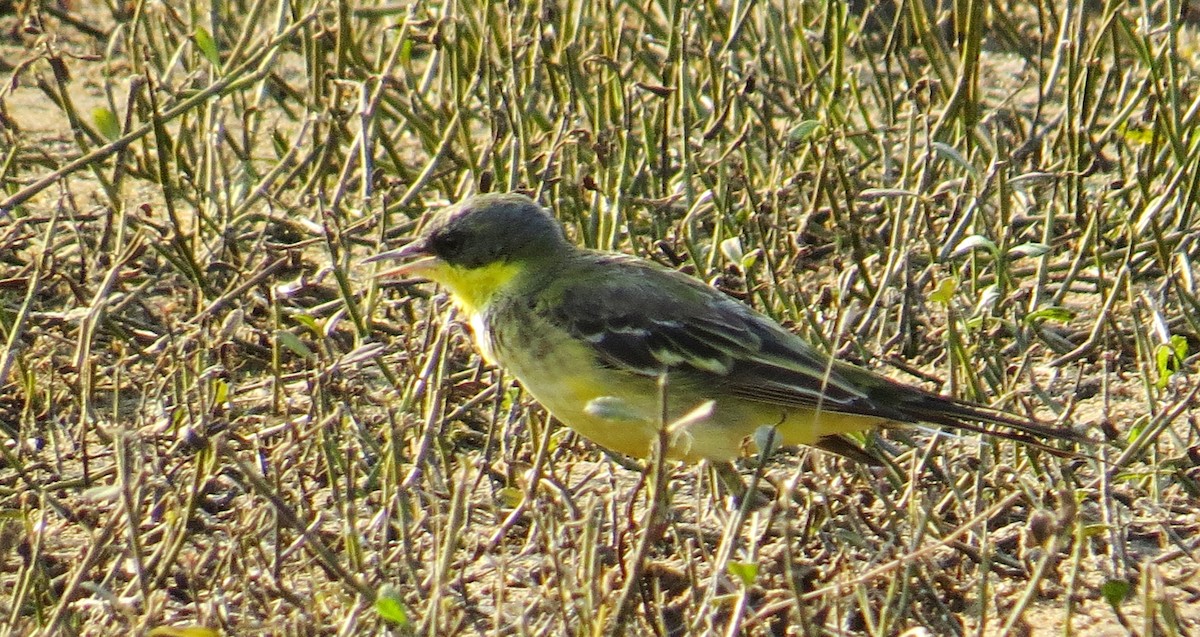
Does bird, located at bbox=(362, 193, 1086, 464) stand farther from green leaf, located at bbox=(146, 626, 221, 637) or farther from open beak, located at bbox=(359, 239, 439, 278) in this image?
green leaf, located at bbox=(146, 626, 221, 637)

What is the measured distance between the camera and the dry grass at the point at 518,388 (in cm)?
439

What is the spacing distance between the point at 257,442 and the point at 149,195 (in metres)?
3.16

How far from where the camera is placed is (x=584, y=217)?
6504 mm

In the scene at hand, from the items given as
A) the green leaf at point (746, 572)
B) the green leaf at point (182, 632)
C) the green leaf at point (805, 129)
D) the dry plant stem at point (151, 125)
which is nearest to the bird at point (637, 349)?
the green leaf at point (805, 129)

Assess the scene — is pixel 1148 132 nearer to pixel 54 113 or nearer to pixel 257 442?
pixel 257 442

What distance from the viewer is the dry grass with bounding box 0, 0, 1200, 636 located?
4.39 metres

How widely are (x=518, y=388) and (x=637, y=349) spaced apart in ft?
1.48

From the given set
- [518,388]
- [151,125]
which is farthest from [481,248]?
[151,125]

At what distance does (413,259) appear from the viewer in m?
5.69

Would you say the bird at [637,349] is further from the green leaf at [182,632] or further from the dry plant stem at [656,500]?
the green leaf at [182,632]

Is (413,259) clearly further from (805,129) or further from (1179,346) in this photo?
(1179,346)

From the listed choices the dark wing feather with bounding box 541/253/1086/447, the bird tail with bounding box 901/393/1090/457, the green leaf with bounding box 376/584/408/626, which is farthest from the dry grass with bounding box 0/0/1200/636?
the dark wing feather with bounding box 541/253/1086/447

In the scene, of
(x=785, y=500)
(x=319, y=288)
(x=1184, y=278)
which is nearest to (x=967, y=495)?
(x=1184, y=278)

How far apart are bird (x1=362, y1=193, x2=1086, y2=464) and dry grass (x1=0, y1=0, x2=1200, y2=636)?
156 mm
